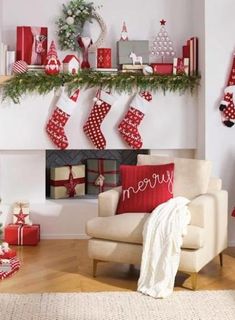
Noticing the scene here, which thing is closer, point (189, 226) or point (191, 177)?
point (189, 226)

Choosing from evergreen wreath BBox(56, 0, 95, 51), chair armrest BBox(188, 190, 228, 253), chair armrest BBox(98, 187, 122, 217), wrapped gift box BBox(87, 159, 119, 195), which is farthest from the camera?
wrapped gift box BBox(87, 159, 119, 195)

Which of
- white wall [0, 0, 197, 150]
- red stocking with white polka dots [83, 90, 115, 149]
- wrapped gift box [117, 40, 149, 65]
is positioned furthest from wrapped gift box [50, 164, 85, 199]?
wrapped gift box [117, 40, 149, 65]

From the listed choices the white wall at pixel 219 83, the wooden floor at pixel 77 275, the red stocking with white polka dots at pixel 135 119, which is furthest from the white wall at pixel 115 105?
the wooden floor at pixel 77 275

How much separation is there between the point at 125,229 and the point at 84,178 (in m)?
1.81

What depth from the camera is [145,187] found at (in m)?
Answer: 3.99

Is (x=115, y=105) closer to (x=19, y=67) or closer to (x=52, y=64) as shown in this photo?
(x=52, y=64)

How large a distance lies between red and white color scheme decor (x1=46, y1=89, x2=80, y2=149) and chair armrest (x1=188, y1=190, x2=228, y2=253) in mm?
1590

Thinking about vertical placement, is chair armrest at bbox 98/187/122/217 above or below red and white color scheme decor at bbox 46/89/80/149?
below

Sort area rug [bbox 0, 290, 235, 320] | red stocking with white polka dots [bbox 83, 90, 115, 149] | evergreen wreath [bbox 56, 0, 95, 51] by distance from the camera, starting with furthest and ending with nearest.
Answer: evergreen wreath [bbox 56, 0, 95, 51], red stocking with white polka dots [bbox 83, 90, 115, 149], area rug [bbox 0, 290, 235, 320]

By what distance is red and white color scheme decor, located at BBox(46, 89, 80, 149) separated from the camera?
5012 millimetres

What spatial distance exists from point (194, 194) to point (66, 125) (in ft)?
5.07

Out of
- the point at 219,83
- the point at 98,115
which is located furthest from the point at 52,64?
the point at 219,83

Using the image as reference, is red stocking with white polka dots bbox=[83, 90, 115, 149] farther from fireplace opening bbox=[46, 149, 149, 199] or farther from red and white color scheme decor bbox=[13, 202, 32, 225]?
red and white color scheme decor bbox=[13, 202, 32, 225]

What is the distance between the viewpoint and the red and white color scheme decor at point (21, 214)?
4.98 metres
